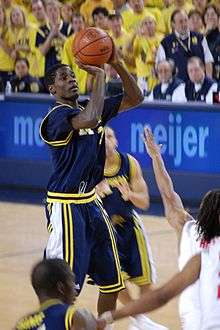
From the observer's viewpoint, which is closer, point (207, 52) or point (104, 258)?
point (104, 258)

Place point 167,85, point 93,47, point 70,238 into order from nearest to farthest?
point 70,238
point 93,47
point 167,85

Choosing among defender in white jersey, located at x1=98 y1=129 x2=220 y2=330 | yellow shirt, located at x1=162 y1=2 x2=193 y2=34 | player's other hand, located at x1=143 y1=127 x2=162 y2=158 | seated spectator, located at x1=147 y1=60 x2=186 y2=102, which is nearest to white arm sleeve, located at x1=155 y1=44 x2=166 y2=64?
seated spectator, located at x1=147 y1=60 x2=186 y2=102

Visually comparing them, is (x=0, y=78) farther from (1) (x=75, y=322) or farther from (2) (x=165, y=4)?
(1) (x=75, y=322)

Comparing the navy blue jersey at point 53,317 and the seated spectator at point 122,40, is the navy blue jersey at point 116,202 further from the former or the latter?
the seated spectator at point 122,40

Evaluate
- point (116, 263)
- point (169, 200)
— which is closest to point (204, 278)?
point (169, 200)

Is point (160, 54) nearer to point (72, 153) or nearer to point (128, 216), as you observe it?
point (128, 216)

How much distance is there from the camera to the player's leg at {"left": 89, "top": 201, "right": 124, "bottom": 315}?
7289 mm

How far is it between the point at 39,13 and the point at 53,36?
18.8 inches

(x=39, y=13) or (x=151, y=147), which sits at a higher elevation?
(x=39, y=13)

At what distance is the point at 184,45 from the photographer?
14.3m

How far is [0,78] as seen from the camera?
15828mm

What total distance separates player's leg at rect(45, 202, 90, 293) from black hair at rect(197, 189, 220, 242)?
7.77 ft

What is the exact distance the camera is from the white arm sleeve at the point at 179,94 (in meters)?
13.7

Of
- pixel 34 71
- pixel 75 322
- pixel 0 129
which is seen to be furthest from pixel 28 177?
pixel 75 322
